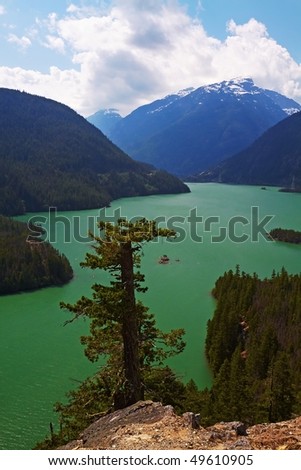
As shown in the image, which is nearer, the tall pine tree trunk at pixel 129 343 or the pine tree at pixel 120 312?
the pine tree at pixel 120 312

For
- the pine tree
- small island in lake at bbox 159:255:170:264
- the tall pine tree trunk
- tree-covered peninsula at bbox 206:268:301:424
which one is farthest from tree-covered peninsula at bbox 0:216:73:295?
the tall pine tree trunk

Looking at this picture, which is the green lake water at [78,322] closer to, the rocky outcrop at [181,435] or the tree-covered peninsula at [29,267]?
the tree-covered peninsula at [29,267]

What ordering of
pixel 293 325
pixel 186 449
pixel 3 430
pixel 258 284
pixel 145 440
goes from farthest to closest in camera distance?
pixel 258 284 → pixel 293 325 → pixel 3 430 → pixel 145 440 → pixel 186 449

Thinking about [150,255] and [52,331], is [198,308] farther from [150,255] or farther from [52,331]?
[150,255]

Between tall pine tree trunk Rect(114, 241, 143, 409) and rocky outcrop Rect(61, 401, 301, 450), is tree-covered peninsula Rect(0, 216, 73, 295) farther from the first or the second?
rocky outcrop Rect(61, 401, 301, 450)

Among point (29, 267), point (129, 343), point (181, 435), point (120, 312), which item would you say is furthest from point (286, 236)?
point (181, 435)

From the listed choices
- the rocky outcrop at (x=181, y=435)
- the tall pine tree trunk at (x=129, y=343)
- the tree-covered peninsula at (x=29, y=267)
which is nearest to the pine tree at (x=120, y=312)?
the tall pine tree trunk at (x=129, y=343)

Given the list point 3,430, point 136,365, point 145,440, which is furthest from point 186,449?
point 3,430

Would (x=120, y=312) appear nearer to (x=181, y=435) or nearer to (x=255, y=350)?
(x=181, y=435)
